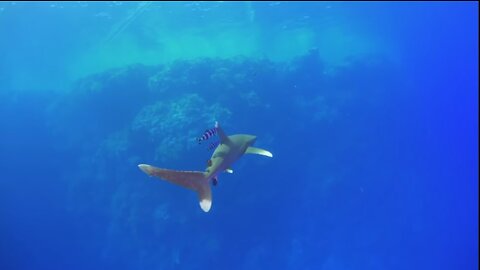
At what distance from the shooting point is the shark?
13.6 feet

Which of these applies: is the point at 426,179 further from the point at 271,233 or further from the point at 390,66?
the point at 271,233

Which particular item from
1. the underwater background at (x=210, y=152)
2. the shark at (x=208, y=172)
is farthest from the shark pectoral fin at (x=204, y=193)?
the underwater background at (x=210, y=152)

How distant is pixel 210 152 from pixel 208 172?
1468cm

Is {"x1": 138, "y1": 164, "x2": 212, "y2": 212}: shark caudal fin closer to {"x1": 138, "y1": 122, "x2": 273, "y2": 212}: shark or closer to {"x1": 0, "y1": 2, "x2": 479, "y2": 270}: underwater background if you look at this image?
{"x1": 138, "y1": 122, "x2": 273, "y2": 212}: shark

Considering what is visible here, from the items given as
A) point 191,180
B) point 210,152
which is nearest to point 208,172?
Result: point 191,180

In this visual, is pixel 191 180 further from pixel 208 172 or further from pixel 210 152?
pixel 210 152

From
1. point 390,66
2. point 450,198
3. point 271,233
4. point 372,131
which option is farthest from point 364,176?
point 450,198

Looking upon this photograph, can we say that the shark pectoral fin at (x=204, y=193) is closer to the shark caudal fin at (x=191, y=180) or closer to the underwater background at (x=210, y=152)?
the shark caudal fin at (x=191, y=180)

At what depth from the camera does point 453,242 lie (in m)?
36.9

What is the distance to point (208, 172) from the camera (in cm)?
450

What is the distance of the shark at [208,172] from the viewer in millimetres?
4145

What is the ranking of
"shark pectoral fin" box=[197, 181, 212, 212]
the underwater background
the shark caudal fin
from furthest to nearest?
the underwater background < "shark pectoral fin" box=[197, 181, 212, 212] < the shark caudal fin

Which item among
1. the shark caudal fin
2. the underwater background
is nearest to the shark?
the shark caudal fin

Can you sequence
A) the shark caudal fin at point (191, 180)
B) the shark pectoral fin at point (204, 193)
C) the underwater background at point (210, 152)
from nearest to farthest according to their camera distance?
the shark caudal fin at point (191, 180) → the shark pectoral fin at point (204, 193) → the underwater background at point (210, 152)
